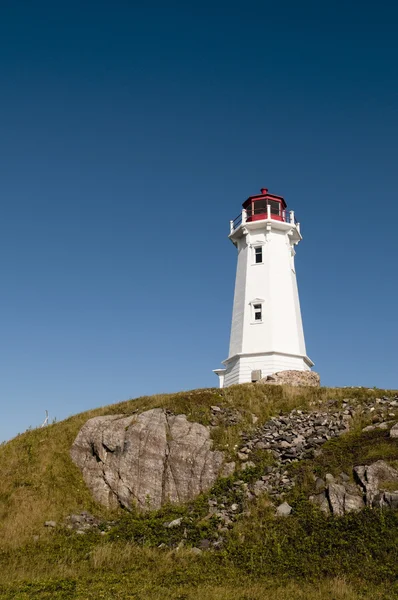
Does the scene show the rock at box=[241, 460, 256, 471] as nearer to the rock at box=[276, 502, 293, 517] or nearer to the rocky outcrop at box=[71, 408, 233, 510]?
the rocky outcrop at box=[71, 408, 233, 510]

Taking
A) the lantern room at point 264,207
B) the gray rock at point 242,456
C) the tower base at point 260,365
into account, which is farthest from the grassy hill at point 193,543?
the lantern room at point 264,207

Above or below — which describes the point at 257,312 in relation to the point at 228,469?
above

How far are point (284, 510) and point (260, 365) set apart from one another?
17469 millimetres

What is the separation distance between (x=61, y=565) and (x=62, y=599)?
11.8ft

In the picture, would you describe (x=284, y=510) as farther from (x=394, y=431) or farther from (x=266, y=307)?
(x=266, y=307)

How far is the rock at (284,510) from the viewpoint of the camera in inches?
645

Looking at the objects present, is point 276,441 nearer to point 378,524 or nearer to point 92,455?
point 378,524

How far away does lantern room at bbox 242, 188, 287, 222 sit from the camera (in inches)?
1534

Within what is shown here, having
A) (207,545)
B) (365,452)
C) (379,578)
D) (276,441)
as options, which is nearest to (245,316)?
(276,441)

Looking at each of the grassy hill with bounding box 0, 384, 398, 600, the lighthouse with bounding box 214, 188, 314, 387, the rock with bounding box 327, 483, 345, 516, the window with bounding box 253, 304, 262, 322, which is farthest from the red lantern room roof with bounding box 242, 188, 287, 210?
the rock with bounding box 327, 483, 345, 516

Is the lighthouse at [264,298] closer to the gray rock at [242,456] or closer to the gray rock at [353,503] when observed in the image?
the gray rock at [242,456]

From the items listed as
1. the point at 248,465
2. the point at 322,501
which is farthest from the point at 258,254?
the point at 322,501

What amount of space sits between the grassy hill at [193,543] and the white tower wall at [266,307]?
10.3 meters

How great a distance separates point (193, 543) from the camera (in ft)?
52.5
